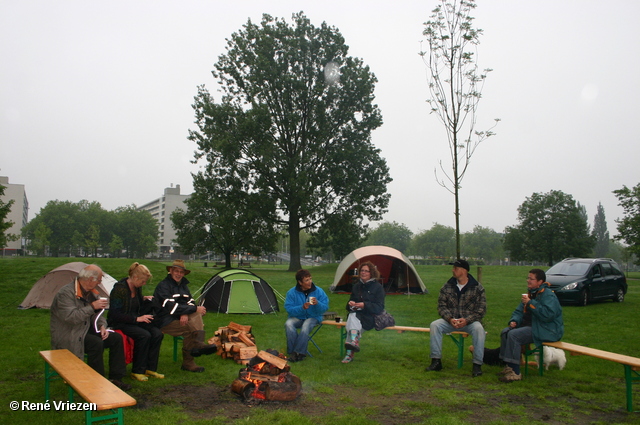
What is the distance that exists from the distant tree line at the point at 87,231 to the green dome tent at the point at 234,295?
62424mm

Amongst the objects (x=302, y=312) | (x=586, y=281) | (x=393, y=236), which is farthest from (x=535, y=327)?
(x=393, y=236)

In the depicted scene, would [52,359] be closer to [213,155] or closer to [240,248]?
[213,155]

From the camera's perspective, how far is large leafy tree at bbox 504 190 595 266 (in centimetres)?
5056

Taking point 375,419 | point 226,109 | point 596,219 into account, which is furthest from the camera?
point 596,219

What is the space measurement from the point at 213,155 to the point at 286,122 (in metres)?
4.96

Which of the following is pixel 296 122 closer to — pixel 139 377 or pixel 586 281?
pixel 586 281

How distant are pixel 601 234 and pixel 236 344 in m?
118

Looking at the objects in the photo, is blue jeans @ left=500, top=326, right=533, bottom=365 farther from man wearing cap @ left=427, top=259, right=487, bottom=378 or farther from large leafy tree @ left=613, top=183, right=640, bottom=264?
large leafy tree @ left=613, top=183, right=640, bottom=264

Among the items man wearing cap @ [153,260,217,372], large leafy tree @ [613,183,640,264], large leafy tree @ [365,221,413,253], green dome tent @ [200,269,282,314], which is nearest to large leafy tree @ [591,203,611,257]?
large leafy tree @ [365,221,413,253]

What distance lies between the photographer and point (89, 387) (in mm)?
3826

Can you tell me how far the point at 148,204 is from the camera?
138000mm

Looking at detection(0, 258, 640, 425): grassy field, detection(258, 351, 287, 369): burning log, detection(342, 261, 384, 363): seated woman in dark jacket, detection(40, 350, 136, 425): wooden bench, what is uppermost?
detection(342, 261, 384, 363): seated woman in dark jacket

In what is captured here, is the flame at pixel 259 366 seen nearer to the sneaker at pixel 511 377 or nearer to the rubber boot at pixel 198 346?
the rubber boot at pixel 198 346

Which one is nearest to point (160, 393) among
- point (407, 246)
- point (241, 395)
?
point (241, 395)
